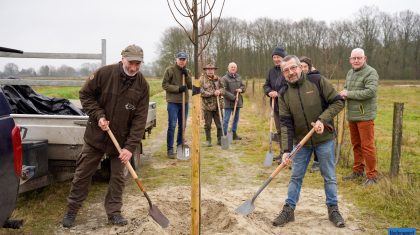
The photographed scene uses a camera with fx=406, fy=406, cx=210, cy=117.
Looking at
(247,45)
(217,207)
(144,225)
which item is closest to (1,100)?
(144,225)

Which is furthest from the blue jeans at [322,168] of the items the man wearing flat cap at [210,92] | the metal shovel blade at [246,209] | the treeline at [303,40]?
the treeline at [303,40]

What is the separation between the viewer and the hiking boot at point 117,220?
4.36 m

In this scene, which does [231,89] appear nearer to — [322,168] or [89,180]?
[322,168]

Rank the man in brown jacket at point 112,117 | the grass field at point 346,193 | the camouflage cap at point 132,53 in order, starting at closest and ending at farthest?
the camouflage cap at point 132,53
the man in brown jacket at point 112,117
the grass field at point 346,193

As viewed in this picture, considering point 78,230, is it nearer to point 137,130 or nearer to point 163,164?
point 137,130

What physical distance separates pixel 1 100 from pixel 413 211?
4.37 metres

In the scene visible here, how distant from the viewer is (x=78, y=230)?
14.0ft

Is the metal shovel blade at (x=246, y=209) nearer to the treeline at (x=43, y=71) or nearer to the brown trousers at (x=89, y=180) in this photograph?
the brown trousers at (x=89, y=180)

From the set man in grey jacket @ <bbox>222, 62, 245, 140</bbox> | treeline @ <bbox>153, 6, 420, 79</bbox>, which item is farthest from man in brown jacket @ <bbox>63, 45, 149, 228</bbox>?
treeline @ <bbox>153, 6, 420, 79</bbox>

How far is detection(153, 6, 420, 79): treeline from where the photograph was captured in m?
39.0

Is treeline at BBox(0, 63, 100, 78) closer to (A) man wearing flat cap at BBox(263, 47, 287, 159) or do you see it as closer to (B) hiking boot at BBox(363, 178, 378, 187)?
(A) man wearing flat cap at BBox(263, 47, 287, 159)

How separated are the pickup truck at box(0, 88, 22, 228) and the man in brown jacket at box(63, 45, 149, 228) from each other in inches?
44.7

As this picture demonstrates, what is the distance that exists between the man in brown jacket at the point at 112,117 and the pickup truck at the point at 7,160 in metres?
1.14

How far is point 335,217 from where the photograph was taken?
4.45m
